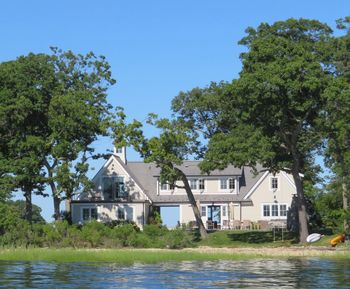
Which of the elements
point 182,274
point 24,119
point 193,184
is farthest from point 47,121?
point 182,274

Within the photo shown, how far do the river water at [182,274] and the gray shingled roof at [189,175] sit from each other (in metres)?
35.9

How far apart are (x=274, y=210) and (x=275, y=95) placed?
26402 mm

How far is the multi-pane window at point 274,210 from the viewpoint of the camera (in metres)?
76.6

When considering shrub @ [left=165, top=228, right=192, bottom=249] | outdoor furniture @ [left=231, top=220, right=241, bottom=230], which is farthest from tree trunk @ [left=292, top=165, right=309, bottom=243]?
outdoor furniture @ [left=231, top=220, right=241, bottom=230]

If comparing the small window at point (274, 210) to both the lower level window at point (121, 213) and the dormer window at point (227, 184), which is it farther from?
the lower level window at point (121, 213)

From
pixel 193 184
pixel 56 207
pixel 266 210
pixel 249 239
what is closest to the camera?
pixel 249 239

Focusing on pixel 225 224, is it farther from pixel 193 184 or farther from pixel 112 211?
pixel 112 211

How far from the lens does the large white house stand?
7544 centimetres

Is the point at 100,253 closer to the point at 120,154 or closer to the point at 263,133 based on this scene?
the point at 263,133

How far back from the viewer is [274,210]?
76812 millimetres

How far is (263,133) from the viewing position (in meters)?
55.8

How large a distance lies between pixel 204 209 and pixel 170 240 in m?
25.2

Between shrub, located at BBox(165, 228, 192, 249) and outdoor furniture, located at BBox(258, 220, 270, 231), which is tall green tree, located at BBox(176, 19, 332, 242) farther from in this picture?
outdoor furniture, located at BBox(258, 220, 270, 231)

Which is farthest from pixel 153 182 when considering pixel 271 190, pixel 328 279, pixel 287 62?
pixel 328 279
